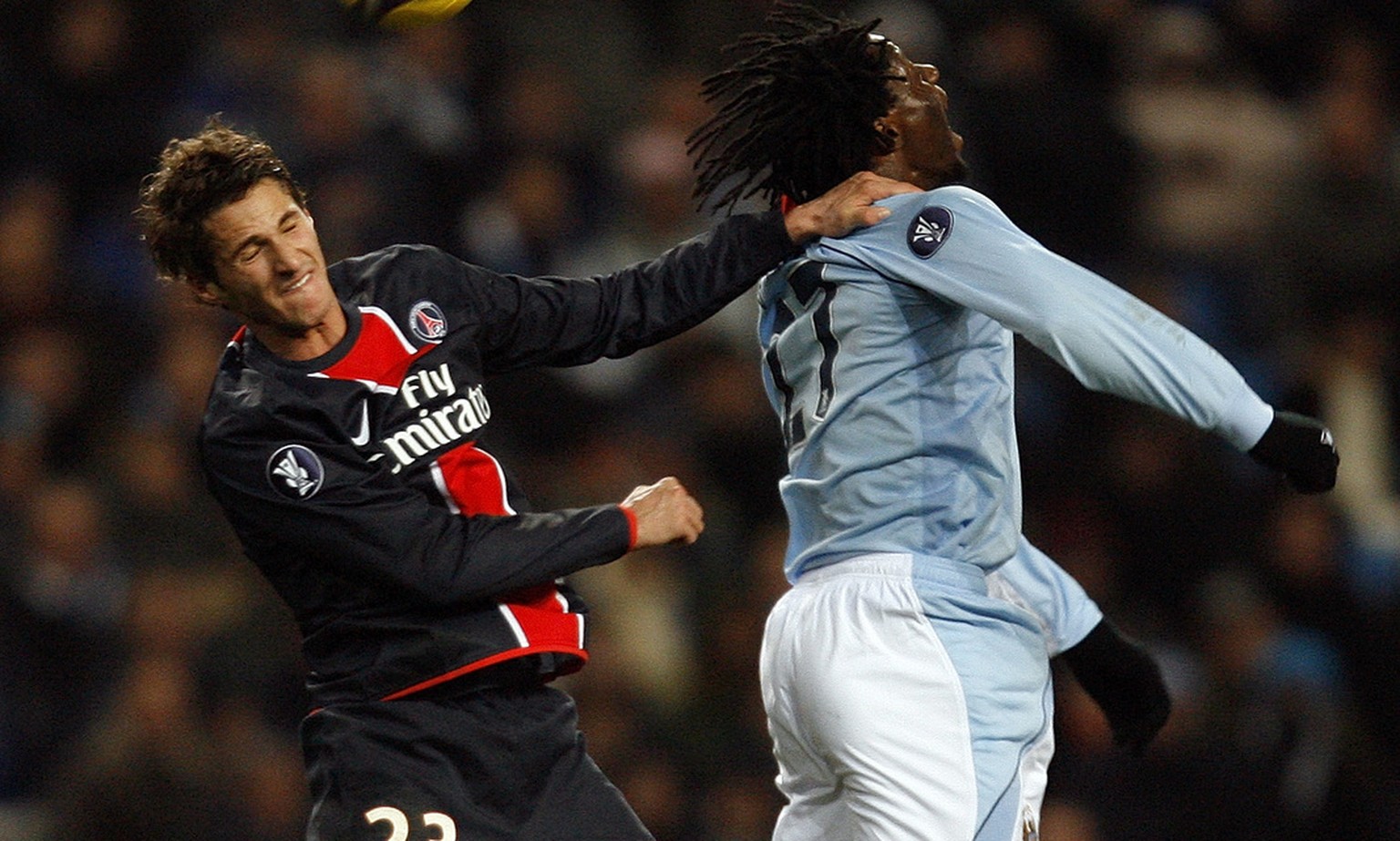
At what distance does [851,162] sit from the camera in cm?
316

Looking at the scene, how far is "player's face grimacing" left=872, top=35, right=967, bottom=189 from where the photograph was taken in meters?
3.15

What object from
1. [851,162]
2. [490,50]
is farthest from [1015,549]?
[490,50]

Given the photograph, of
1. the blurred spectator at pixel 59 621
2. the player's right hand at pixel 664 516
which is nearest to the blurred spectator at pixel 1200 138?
the blurred spectator at pixel 59 621

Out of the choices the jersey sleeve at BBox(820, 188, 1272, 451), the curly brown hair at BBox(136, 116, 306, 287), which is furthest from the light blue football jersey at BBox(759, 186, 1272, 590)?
the curly brown hair at BBox(136, 116, 306, 287)

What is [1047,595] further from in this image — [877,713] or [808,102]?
[808,102]

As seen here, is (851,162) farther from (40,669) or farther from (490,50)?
(490,50)

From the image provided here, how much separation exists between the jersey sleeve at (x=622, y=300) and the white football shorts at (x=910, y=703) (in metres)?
0.51

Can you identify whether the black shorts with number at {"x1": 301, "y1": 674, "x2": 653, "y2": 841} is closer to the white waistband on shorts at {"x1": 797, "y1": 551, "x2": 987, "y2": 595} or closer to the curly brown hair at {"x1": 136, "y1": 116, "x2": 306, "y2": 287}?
the white waistband on shorts at {"x1": 797, "y1": 551, "x2": 987, "y2": 595}

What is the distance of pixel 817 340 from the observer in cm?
312

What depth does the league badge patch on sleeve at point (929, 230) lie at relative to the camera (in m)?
2.96

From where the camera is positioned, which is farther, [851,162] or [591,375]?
[591,375]

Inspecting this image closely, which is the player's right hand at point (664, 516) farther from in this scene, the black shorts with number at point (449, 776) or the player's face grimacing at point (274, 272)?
the player's face grimacing at point (274, 272)

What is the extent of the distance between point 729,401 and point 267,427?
138 inches

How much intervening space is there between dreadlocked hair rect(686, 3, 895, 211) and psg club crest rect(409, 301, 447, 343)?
506 mm
